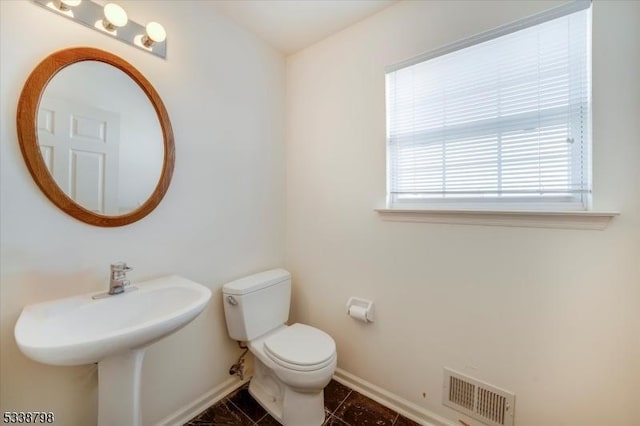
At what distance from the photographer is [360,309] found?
1.60 m

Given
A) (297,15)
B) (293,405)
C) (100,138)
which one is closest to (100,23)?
(100,138)

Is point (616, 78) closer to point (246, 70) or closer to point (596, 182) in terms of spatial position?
point (596, 182)

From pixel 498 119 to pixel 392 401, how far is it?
1656 mm

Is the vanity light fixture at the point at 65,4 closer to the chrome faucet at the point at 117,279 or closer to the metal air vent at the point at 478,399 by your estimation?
the chrome faucet at the point at 117,279

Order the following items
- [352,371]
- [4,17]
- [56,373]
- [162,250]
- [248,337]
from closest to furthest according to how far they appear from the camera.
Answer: [4,17], [56,373], [162,250], [248,337], [352,371]

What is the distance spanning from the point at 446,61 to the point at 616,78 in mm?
678

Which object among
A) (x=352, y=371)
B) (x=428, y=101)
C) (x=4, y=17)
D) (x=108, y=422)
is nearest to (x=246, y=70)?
(x=4, y=17)

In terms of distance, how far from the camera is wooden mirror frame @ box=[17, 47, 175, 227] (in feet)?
3.18

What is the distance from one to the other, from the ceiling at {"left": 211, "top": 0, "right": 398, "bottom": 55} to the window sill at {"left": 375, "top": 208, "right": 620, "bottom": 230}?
121 cm

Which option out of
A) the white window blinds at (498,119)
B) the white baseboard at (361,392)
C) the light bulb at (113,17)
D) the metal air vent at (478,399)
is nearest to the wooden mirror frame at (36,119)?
the light bulb at (113,17)

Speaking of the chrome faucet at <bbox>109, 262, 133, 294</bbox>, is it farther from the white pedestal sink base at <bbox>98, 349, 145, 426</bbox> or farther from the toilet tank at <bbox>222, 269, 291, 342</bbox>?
the toilet tank at <bbox>222, 269, 291, 342</bbox>

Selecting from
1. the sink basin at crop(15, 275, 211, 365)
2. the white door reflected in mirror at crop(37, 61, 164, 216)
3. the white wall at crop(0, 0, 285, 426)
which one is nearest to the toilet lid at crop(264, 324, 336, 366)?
the white wall at crop(0, 0, 285, 426)

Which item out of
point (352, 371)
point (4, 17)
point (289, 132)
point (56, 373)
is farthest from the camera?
point (289, 132)

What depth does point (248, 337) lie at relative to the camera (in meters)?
1.54
